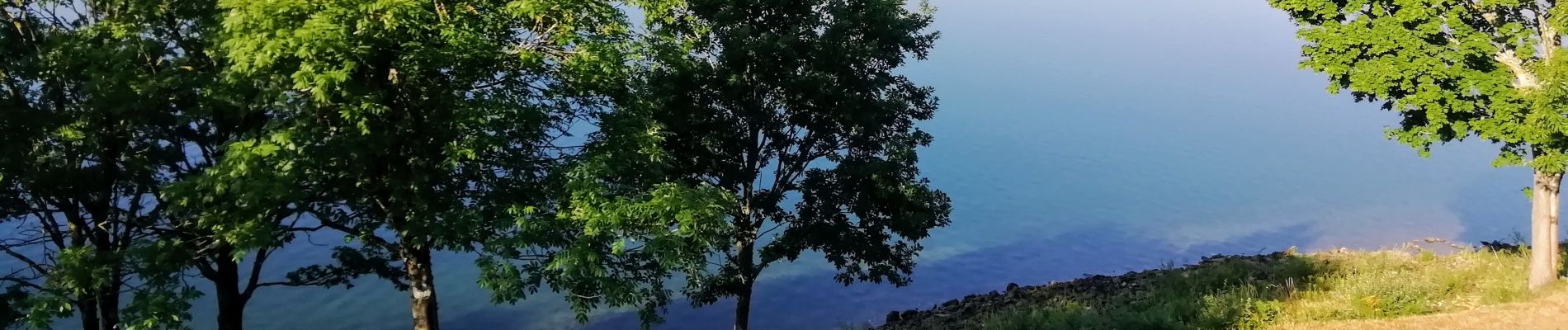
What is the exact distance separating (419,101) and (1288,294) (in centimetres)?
1582

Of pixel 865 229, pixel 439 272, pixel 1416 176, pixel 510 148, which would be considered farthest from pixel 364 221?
pixel 1416 176

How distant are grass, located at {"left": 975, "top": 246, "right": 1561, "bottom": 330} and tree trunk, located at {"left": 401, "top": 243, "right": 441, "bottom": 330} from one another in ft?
32.6

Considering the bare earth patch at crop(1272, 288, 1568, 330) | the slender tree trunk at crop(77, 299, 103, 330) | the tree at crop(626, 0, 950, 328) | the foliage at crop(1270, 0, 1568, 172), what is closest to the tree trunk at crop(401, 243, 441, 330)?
the tree at crop(626, 0, 950, 328)

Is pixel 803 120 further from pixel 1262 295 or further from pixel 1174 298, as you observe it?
pixel 1262 295

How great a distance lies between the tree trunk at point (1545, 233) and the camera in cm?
1620

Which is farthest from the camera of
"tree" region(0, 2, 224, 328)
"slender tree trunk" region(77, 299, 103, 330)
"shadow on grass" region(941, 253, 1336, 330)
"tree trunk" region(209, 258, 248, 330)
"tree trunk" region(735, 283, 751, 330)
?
"tree trunk" region(735, 283, 751, 330)

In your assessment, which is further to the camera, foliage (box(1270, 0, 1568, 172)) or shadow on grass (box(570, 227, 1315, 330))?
shadow on grass (box(570, 227, 1315, 330))

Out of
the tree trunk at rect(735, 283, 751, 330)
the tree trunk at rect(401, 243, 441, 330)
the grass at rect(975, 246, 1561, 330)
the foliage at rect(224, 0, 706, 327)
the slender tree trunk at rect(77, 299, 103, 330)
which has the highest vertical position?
the foliage at rect(224, 0, 706, 327)

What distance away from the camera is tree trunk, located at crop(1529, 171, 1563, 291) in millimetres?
16203

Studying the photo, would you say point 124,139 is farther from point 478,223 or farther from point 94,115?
point 478,223

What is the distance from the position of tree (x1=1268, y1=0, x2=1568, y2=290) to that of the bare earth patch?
246 centimetres

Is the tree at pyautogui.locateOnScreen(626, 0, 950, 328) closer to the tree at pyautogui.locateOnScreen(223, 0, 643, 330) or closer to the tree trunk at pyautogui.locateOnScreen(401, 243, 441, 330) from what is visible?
the tree at pyautogui.locateOnScreen(223, 0, 643, 330)

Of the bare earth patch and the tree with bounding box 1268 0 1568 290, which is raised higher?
the tree with bounding box 1268 0 1568 290

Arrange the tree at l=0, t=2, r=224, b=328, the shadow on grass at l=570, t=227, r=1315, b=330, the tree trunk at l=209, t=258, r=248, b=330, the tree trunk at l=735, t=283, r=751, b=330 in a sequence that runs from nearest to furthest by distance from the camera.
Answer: the tree at l=0, t=2, r=224, b=328, the tree trunk at l=209, t=258, r=248, b=330, the tree trunk at l=735, t=283, r=751, b=330, the shadow on grass at l=570, t=227, r=1315, b=330
